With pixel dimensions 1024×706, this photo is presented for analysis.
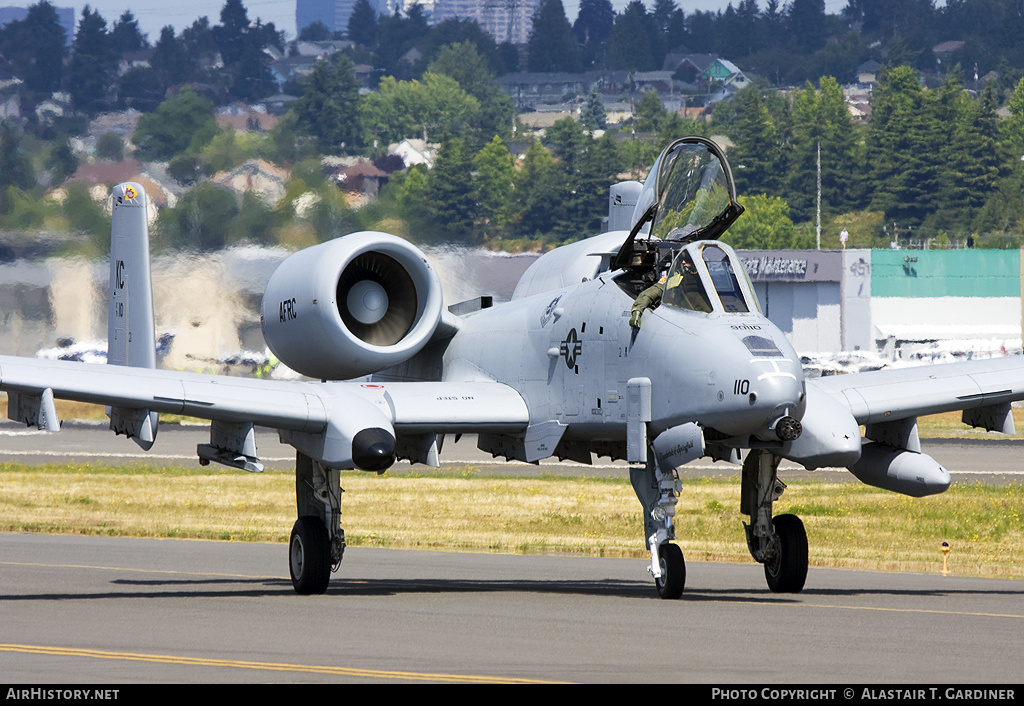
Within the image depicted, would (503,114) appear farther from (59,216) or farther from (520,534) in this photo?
(520,534)

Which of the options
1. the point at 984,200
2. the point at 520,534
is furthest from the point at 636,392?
the point at 984,200

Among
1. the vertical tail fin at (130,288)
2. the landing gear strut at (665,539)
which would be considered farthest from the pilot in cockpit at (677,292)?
the vertical tail fin at (130,288)

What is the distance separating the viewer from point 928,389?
16.8m

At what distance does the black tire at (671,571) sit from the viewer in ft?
47.6

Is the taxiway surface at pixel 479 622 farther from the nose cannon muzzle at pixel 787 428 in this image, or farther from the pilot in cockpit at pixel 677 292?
the pilot in cockpit at pixel 677 292

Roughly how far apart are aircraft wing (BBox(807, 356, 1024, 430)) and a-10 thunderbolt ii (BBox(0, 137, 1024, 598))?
3 cm

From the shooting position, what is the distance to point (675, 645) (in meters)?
11.6

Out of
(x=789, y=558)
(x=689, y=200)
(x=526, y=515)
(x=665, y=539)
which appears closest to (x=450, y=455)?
(x=526, y=515)

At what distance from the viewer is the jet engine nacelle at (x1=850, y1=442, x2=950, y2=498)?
647 inches

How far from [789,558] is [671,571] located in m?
1.93

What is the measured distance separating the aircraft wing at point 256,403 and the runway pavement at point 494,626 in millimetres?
1773

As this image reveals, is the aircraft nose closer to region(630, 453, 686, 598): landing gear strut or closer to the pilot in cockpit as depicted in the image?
the pilot in cockpit

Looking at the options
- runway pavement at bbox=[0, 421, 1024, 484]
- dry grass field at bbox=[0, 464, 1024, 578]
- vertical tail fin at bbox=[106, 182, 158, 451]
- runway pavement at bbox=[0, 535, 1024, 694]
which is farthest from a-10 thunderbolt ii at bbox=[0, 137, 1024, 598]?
runway pavement at bbox=[0, 421, 1024, 484]

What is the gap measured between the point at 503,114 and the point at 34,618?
124m
